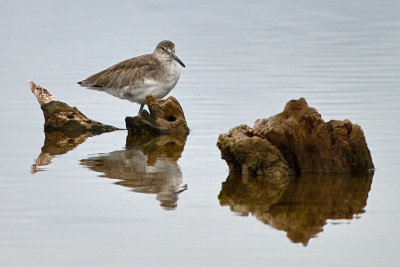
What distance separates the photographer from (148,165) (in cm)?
1423

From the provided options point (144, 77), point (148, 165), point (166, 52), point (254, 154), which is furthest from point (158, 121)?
point (254, 154)

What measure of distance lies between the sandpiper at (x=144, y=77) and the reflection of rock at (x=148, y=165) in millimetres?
1045

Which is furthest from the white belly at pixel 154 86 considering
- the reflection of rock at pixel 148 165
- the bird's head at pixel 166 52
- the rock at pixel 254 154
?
the rock at pixel 254 154

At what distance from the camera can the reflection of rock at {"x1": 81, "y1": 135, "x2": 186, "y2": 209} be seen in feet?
41.5

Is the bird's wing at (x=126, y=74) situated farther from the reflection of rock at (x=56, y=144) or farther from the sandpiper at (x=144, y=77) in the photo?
the reflection of rock at (x=56, y=144)

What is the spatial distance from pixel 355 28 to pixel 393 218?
21615 millimetres

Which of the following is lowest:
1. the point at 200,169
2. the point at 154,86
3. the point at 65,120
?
the point at 200,169

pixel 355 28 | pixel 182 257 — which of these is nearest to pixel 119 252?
pixel 182 257

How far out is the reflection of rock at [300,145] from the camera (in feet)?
42.7

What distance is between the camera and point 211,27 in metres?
34.2

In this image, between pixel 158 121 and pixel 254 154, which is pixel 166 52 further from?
pixel 254 154

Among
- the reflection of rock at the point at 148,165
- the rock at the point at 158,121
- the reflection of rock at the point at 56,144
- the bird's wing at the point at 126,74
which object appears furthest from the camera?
the bird's wing at the point at 126,74

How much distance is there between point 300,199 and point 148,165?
287cm

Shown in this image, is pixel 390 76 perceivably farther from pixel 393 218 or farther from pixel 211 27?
pixel 211 27
